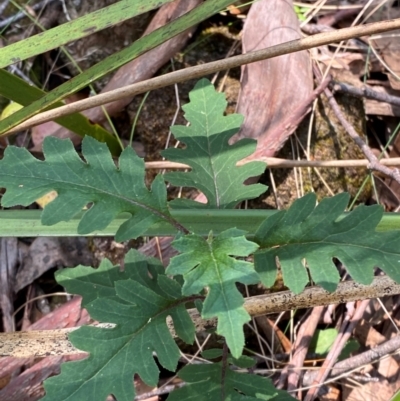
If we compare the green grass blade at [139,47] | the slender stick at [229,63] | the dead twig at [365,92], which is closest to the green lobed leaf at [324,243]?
the slender stick at [229,63]

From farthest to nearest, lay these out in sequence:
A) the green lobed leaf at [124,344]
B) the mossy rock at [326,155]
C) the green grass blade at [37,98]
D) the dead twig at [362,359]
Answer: the mossy rock at [326,155] → the dead twig at [362,359] → the green grass blade at [37,98] → the green lobed leaf at [124,344]

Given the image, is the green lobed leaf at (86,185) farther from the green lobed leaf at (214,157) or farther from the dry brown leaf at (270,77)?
the dry brown leaf at (270,77)

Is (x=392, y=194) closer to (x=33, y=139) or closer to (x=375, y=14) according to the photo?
(x=375, y=14)

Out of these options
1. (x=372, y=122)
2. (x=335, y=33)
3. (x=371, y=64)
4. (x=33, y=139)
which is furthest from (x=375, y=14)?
(x=33, y=139)

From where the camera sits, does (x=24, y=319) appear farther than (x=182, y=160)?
Yes

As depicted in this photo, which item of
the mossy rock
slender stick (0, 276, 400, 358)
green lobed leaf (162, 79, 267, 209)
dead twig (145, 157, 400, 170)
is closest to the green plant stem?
green lobed leaf (162, 79, 267, 209)

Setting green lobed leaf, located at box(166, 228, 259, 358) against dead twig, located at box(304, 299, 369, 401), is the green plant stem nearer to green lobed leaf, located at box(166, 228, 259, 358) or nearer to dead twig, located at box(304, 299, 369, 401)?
green lobed leaf, located at box(166, 228, 259, 358)
